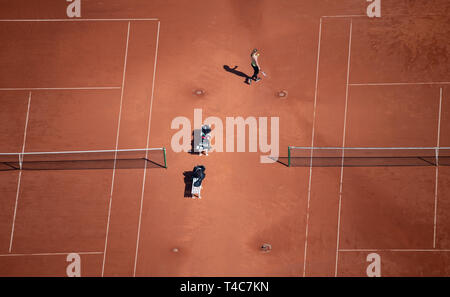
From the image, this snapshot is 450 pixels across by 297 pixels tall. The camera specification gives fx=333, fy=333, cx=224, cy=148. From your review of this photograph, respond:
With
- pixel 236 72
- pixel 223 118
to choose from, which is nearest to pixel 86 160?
pixel 223 118

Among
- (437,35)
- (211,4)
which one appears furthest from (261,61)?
(437,35)

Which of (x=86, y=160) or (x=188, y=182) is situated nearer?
(x=188, y=182)

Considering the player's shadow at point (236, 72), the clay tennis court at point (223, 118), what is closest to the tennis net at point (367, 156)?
the clay tennis court at point (223, 118)

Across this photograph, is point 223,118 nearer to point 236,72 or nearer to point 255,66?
point 236,72

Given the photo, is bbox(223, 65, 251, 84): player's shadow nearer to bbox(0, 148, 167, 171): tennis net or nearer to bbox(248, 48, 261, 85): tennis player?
bbox(248, 48, 261, 85): tennis player

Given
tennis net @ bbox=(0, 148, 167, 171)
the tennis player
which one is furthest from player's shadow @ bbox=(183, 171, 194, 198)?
the tennis player

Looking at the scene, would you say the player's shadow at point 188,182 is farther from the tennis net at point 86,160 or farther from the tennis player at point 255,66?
the tennis player at point 255,66

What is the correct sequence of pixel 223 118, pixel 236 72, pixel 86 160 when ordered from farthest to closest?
pixel 236 72 → pixel 223 118 → pixel 86 160
